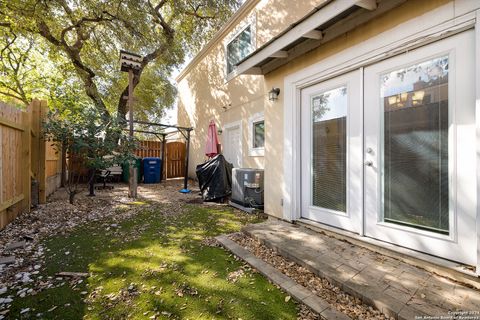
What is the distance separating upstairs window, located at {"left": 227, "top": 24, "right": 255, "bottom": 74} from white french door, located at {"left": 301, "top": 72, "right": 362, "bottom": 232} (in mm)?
3705

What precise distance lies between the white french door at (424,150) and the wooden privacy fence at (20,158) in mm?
5014

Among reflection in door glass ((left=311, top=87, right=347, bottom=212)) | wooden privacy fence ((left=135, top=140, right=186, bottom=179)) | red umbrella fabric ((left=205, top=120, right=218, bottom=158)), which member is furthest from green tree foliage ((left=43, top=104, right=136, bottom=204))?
wooden privacy fence ((left=135, top=140, right=186, bottom=179))

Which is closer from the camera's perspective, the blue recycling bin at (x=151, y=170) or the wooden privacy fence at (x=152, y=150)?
the blue recycling bin at (x=151, y=170)

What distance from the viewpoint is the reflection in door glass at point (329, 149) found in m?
2.94

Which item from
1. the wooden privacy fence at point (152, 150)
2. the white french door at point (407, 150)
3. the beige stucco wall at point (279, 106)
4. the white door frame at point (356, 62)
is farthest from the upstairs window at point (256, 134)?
the wooden privacy fence at point (152, 150)

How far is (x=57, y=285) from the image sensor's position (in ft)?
6.93

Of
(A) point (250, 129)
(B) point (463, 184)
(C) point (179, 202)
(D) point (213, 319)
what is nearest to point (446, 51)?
(B) point (463, 184)

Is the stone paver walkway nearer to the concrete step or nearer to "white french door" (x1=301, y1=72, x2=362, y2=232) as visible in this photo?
the concrete step

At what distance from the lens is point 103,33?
28.9ft

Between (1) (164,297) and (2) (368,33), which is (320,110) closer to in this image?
(2) (368,33)

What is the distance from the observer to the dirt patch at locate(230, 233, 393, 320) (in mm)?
1672

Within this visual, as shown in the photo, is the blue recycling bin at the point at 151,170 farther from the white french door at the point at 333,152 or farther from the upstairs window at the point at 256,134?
the white french door at the point at 333,152

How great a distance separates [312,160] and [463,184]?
165 centimetres

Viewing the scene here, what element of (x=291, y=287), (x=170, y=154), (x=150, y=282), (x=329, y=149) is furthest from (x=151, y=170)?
(x=291, y=287)
